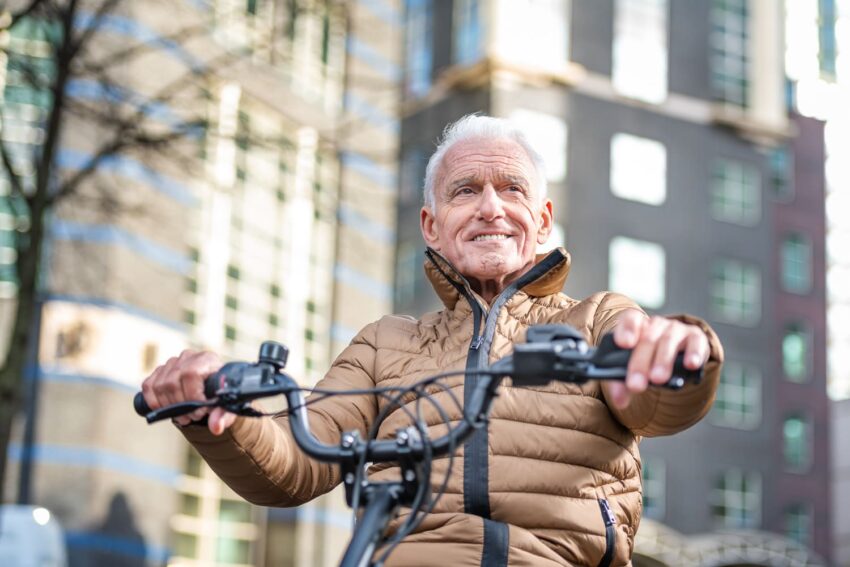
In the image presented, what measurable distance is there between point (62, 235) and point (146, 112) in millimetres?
5522

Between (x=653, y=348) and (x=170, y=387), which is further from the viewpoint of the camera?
(x=170, y=387)

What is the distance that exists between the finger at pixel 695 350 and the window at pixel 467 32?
28.3 metres

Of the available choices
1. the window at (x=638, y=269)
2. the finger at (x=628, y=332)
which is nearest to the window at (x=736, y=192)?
the window at (x=638, y=269)

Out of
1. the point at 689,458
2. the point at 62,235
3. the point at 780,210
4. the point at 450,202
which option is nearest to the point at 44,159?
the point at 62,235

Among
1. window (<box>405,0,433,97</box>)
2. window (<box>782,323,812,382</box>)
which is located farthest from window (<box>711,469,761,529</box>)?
window (<box>405,0,433,97</box>)

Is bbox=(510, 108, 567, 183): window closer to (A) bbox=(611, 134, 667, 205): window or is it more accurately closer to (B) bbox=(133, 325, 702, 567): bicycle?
(A) bbox=(611, 134, 667, 205): window

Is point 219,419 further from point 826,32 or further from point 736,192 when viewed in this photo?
point 826,32

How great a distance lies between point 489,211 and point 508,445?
0.66 meters

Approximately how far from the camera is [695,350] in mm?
2320

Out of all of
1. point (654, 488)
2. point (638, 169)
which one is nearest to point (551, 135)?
point (638, 169)

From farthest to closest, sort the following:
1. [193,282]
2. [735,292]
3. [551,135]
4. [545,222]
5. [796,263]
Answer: [796,263] < [735,292] < [551,135] < [193,282] < [545,222]

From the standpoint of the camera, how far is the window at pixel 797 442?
1545 inches

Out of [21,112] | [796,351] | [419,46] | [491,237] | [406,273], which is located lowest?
[491,237]

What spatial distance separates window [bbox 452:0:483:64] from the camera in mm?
30516
